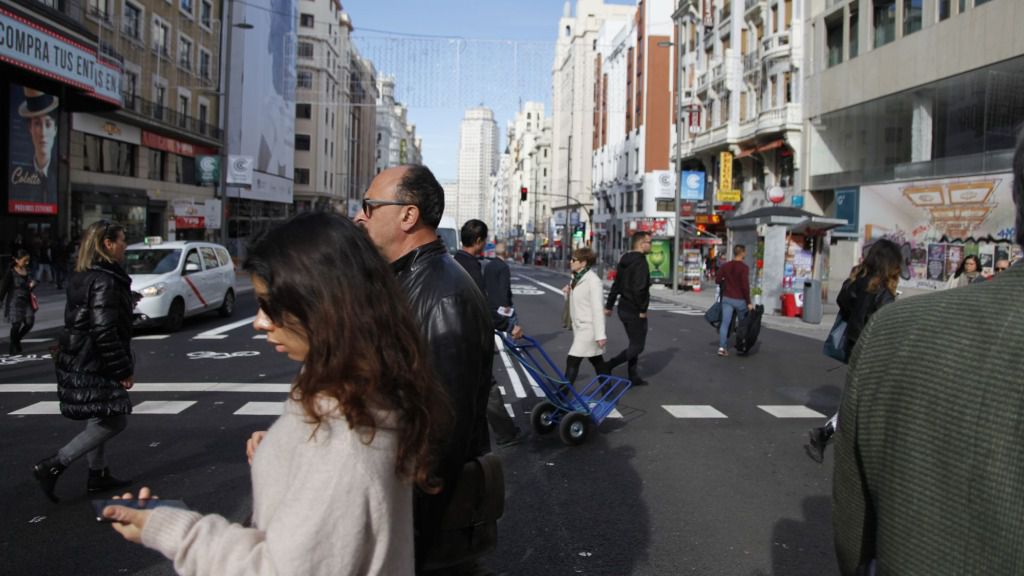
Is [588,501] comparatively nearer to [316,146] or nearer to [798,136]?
[798,136]

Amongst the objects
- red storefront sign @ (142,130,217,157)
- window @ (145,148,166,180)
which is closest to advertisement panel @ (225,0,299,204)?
red storefront sign @ (142,130,217,157)

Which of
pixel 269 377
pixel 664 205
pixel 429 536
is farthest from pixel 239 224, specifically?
pixel 429 536

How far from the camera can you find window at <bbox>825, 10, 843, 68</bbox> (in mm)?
29266

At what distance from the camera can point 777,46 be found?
32094 millimetres

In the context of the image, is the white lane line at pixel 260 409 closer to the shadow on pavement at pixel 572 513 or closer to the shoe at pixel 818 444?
the shadow on pavement at pixel 572 513

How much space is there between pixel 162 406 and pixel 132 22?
2923 centimetres

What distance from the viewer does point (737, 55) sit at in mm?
36594

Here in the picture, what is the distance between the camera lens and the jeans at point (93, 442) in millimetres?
5008

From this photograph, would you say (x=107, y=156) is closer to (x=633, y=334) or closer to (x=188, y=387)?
(x=188, y=387)

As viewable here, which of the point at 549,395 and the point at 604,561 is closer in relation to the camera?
the point at 604,561

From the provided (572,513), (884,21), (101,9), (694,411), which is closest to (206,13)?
(101,9)

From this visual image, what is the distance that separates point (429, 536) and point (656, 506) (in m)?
3.39

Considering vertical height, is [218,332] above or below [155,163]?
below

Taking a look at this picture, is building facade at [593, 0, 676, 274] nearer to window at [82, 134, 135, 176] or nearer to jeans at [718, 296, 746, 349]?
window at [82, 134, 135, 176]
